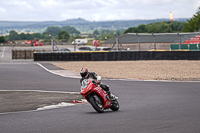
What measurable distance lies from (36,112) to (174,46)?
35.6m

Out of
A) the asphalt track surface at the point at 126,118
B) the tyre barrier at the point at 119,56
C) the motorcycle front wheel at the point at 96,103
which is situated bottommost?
the asphalt track surface at the point at 126,118

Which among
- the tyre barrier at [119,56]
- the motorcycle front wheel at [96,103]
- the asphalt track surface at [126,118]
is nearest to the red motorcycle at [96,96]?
the motorcycle front wheel at [96,103]

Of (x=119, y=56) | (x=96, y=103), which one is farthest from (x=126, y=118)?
(x=119, y=56)

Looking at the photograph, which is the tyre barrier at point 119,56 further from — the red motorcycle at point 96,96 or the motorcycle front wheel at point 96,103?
the motorcycle front wheel at point 96,103

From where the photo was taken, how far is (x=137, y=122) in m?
7.91

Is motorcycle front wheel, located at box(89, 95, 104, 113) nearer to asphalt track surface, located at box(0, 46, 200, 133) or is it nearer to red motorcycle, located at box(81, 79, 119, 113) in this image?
red motorcycle, located at box(81, 79, 119, 113)

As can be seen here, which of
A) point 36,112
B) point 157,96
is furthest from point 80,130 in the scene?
point 157,96

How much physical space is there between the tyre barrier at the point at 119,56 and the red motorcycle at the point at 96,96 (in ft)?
76.3

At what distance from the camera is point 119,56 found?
→ 34.0 m

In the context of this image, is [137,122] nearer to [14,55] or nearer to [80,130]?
[80,130]

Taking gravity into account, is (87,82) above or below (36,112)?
above

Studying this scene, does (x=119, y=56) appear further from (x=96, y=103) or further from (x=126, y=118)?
(x=126, y=118)

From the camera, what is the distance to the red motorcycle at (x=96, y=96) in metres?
9.30

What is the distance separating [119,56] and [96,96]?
81.2ft
